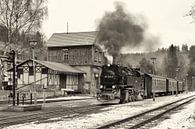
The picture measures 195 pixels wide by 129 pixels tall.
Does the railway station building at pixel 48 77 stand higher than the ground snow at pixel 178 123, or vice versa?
the railway station building at pixel 48 77

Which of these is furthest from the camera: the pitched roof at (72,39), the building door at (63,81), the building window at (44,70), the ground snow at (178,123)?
the pitched roof at (72,39)

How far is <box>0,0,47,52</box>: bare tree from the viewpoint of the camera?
117 ft

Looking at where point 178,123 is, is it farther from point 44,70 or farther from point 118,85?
point 44,70

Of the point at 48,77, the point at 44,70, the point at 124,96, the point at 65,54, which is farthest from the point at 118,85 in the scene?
the point at 65,54

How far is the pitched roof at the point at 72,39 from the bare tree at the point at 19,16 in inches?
566

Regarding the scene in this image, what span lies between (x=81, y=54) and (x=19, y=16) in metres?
17.5

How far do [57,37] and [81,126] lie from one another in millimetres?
43620

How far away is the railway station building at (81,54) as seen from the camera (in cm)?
5141

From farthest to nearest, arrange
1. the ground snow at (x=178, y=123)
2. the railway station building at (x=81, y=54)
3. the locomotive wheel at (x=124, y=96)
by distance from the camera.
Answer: the railway station building at (x=81, y=54) → the locomotive wheel at (x=124, y=96) → the ground snow at (x=178, y=123)

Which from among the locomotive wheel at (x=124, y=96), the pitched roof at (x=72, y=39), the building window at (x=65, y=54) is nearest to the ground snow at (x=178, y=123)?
the locomotive wheel at (x=124, y=96)

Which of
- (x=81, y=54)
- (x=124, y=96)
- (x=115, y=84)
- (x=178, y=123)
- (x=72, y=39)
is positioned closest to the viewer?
(x=178, y=123)

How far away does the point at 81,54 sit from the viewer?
52344mm

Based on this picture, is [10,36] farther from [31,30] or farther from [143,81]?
[143,81]

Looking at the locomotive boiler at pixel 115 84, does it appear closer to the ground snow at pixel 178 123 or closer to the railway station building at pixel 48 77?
the ground snow at pixel 178 123
